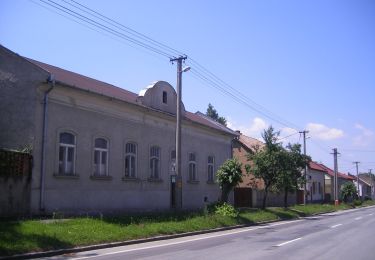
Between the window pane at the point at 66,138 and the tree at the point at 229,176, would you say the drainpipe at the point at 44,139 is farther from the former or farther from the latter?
the tree at the point at 229,176

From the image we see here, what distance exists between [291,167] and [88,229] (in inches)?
925

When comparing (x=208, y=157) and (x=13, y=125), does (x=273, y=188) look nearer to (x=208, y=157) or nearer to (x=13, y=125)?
(x=208, y=157)

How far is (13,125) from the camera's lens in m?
20.6

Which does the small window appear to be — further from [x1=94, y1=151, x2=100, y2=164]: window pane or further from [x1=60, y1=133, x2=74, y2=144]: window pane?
[x1=60, y1=133, x2=74, y2=144]: window pane

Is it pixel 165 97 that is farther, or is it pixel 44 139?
pixel 165 97

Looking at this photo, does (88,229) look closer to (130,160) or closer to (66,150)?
(66,150)

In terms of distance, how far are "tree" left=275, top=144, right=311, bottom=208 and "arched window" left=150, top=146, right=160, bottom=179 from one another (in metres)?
11.1

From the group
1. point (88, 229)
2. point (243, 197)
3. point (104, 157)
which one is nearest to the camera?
point (88, 229)

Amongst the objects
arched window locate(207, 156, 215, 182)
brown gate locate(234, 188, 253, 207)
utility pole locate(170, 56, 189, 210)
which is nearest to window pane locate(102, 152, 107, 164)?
utility pole locate(170, 56, 189, 210)

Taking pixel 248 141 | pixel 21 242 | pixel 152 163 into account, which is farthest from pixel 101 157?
pixel 248 141

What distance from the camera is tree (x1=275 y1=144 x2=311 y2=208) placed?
36688 mm

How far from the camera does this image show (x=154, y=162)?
1176 inches

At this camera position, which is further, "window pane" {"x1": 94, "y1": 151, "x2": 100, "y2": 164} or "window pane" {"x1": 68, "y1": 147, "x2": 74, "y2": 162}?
"window pane" {"x1": 94, "y1": 151, "x2": 100, "y2": 164}

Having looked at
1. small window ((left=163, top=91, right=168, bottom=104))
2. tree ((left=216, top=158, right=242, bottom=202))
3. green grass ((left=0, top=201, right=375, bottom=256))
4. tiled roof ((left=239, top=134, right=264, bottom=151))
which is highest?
small window ((left=163, top=91, right=168, bottom=104))
